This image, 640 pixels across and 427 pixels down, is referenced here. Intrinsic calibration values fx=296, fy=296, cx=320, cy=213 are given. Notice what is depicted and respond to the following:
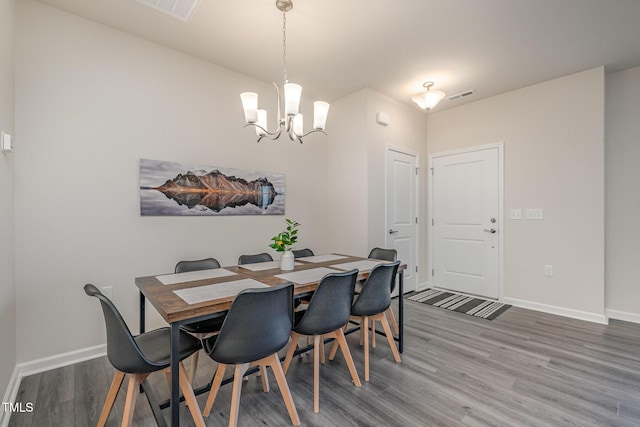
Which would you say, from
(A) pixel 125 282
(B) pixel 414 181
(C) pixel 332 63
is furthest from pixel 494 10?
(A) pixel 125 282

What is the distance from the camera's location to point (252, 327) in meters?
1.50

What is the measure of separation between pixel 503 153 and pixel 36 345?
5.21m

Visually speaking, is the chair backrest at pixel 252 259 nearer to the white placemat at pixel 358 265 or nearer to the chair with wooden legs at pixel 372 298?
the white placemat at pixel 358 265

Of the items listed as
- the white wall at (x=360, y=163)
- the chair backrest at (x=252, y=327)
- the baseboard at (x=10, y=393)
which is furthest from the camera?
the white wall at (x=360, y=163)

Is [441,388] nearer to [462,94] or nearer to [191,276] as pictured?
[191,276]

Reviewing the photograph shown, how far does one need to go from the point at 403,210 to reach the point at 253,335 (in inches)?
129

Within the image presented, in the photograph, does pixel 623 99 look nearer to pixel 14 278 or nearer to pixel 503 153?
pixel 503 153

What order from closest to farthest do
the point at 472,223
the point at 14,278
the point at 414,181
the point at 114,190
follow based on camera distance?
the point at 14,278 → the point at 114,190 → the point at 472,223 → the point at 414,181

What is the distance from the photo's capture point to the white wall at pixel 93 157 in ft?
7.30

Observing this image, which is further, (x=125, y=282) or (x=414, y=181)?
(x=414, y=181)

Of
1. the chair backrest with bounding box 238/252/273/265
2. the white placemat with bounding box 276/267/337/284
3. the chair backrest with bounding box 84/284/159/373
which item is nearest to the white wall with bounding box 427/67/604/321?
the white placemat with bounding box 276/267/337/284

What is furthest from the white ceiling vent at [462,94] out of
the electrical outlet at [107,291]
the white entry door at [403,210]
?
the electrical outlet at [107,291]

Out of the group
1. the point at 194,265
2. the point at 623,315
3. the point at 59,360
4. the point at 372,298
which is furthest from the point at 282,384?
the point at 623,315

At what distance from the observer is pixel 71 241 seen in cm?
237
